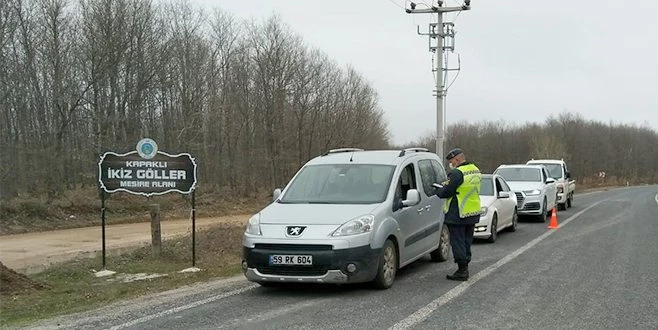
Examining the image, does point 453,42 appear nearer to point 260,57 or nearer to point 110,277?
point 260,57

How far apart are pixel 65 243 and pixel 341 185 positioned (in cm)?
1279

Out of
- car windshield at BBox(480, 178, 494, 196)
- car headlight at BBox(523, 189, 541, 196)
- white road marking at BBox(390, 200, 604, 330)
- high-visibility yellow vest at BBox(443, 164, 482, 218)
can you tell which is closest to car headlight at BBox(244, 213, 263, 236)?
white road marking at BBox(390, 200, 604, 330)

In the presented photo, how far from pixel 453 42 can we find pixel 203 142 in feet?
57.3

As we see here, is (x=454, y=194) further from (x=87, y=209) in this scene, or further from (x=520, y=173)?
(x=87, y=209)

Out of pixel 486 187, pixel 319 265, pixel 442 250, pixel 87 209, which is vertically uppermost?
pixel 486 187

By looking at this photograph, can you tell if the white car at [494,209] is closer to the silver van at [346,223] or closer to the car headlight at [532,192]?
the car headlight at [532,192]

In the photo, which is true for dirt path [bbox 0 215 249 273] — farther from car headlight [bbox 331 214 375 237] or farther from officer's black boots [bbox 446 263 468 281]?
officer's black boots [bbox 446 263 468 281]

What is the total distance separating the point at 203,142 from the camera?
127 ft

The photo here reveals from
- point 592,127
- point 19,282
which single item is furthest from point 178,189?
point 592,127

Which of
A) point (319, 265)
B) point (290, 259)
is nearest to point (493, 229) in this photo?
point (319, 265)

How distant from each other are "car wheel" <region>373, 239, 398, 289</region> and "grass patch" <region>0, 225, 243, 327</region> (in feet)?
9.97

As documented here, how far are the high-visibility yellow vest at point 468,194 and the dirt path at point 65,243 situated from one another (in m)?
8.52

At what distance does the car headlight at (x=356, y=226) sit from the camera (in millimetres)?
7383

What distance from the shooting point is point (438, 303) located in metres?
7.12
